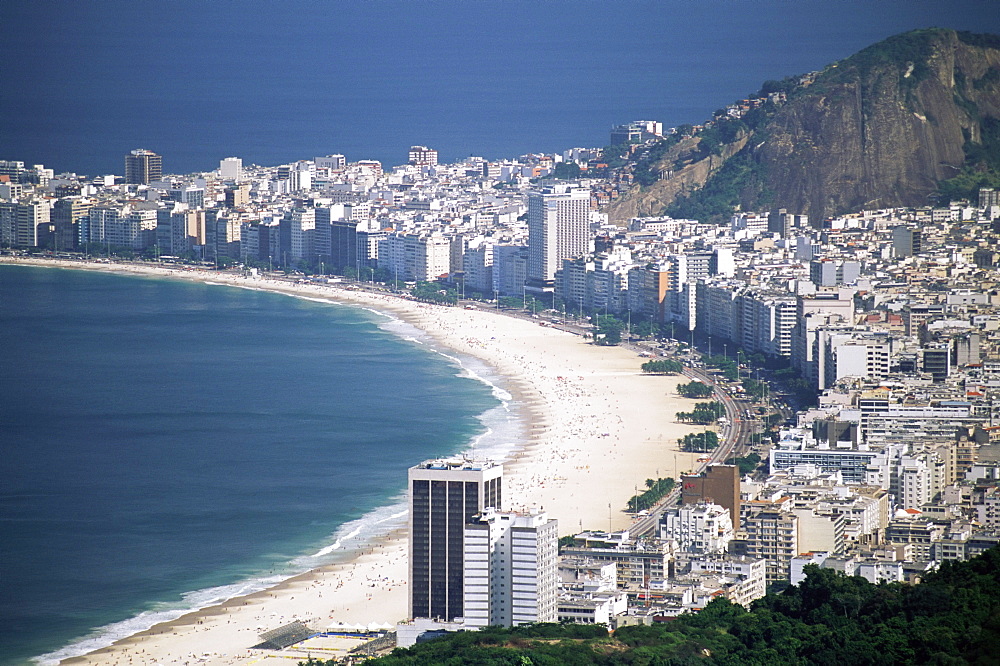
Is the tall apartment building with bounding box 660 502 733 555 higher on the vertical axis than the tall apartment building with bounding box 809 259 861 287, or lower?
lower

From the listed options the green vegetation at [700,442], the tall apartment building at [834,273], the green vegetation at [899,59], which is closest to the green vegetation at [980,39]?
the green vegetation at [899,59]

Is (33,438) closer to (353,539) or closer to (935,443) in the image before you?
(353,539)

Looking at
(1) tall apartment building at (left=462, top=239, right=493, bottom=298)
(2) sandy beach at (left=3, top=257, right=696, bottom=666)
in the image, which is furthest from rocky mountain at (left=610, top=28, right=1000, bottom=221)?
(2) sandy beach at (left=3, top=257, right=696, bottom=666)

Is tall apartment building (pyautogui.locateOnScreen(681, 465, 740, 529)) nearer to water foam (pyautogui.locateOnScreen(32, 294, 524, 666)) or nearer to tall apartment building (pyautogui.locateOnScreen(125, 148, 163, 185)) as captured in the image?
water foam (pyautogui.locateOnScreen(32, 294, 524, 666))

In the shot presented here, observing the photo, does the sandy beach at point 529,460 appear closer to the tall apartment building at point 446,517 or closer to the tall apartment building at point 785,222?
the tall apartment building at point 446,517

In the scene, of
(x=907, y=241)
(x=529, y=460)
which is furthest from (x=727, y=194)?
(x=529, y=460)

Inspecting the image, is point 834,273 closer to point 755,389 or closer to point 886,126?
point 755,389
